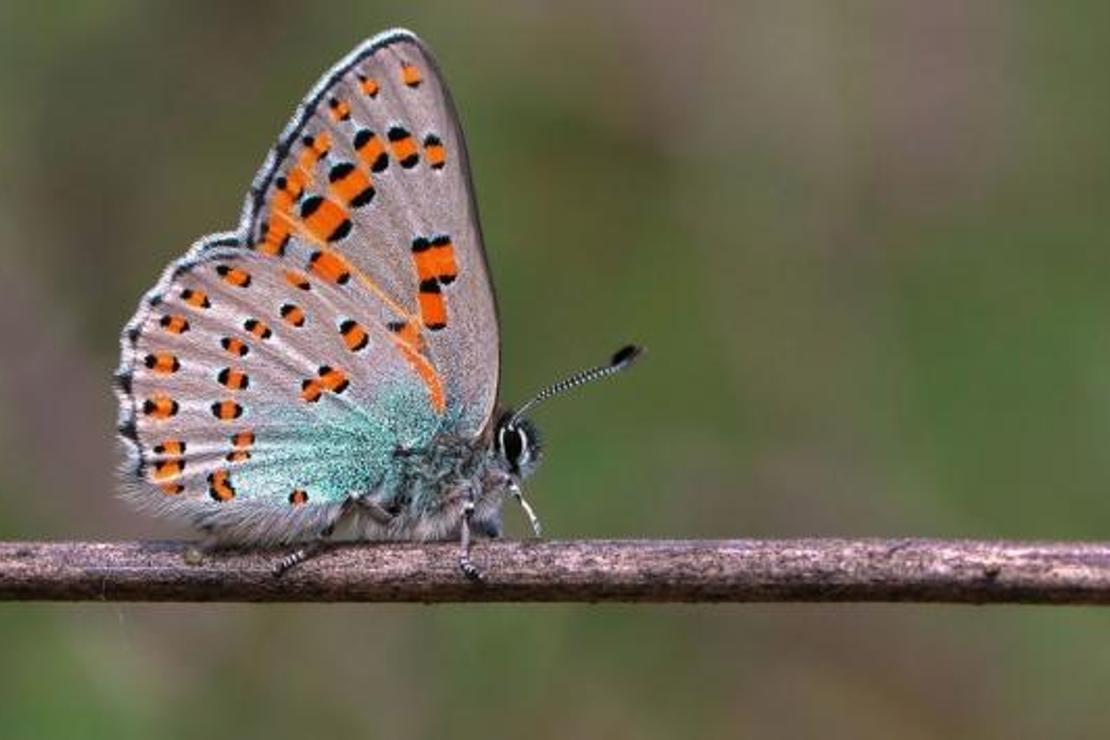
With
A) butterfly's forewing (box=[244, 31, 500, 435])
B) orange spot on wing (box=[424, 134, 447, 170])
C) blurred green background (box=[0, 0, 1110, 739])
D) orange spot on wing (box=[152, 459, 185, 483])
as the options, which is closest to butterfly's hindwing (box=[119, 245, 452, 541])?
orange spot on wing (box=[152, 459, 185, 483])

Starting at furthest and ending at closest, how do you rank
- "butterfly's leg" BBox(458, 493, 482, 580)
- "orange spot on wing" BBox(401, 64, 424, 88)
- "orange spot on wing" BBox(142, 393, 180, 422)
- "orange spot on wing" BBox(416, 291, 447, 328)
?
1. "orange spot on wing" BBox(416, 291, 447, 328)
2. "orange spot on wing" BBox(142, 393, 180, 422)
3. "orange spot on wing" BBox(401, 64, 424, 88)
4. "butterfly's leg" BBox(458, 493, 482, 580)

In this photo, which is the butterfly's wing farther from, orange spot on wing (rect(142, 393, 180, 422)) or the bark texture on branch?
the bark texture on branch

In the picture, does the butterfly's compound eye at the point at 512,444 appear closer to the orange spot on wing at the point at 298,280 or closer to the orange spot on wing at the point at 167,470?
the orange spot on wing at the point at 298,280

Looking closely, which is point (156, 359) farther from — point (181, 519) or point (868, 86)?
point (868, 86)

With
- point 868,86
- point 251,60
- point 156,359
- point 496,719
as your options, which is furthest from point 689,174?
point 156,359

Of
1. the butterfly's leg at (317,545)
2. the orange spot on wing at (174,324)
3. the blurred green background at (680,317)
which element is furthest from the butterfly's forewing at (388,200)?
the blurred green background at (680,317)

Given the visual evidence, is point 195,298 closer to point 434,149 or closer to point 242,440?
point 242,440
